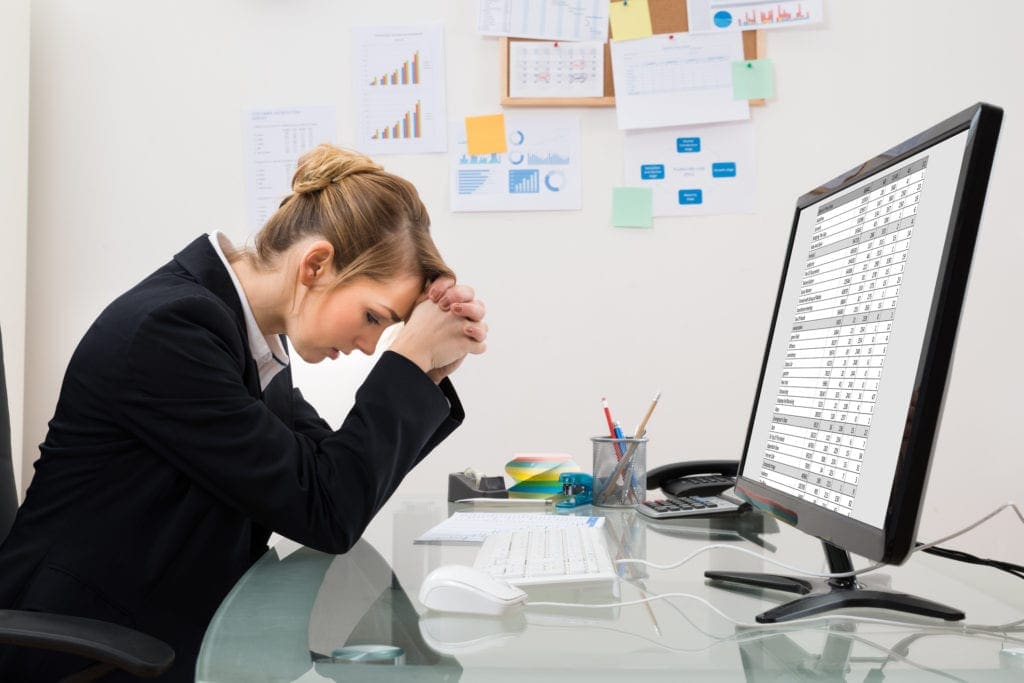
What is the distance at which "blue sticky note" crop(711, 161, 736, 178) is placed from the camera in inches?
85.9

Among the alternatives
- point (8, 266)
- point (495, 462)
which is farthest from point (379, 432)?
point (8, 266)

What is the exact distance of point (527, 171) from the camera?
2207 millimetres

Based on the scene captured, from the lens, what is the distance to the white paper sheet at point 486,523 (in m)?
1.05

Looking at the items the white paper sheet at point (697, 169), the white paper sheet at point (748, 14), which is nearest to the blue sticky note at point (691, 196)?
the white paper sheet at point (697, 169)

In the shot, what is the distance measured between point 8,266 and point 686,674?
204cm

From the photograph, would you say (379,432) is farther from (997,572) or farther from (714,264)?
(714,264)

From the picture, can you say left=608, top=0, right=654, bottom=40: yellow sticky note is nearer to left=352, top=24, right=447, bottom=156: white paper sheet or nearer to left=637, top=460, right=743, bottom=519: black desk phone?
left=352, top=24, right=447, bottom=156: white paper sheet

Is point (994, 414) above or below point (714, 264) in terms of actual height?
below

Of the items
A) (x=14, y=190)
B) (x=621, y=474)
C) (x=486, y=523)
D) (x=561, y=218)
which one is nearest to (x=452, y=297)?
(x=486, y=523)

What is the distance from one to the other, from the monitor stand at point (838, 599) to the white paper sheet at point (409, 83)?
166cm

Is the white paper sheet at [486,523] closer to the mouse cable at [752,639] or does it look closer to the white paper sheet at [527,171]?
the mouse cable at [752,639]

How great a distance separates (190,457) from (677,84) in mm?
1625

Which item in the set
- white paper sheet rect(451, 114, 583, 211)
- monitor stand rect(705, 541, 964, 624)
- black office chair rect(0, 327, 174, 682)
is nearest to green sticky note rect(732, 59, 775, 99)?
white paper sheet rect(451, 114, 583, 211)

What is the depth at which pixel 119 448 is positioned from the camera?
3.24ft
